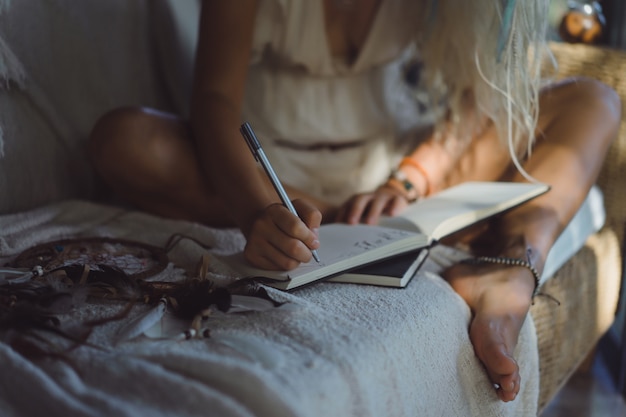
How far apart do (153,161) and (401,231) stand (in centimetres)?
37

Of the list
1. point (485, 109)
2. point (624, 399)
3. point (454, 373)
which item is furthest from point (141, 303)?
point (624, 399)

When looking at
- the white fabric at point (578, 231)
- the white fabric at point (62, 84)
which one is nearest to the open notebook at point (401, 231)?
the white fabric at point (578, 231)

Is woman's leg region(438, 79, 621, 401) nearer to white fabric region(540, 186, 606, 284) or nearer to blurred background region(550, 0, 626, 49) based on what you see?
white fabric region(540, 186, 606, 284)

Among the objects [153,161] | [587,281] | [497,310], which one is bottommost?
[587,281]

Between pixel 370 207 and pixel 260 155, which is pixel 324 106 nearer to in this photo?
pixel 370 207

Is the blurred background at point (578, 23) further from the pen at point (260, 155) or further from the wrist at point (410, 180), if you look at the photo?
the pen at point (260, 155)

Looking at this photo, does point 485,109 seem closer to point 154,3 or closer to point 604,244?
point 604,244

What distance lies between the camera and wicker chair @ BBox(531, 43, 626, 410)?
2.97 feet

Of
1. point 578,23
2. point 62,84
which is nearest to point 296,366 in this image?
point 62,84

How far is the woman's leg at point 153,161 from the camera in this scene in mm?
926

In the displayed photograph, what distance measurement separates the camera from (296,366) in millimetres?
537

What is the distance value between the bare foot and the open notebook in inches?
2.4

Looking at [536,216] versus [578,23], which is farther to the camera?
[578,23]

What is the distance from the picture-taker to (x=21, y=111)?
970 mm
